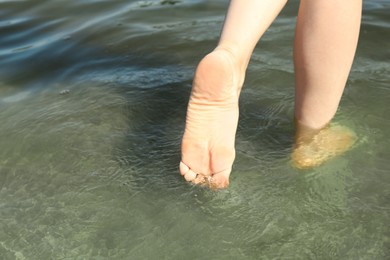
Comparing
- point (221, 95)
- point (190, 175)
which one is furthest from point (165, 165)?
point (221, 95)

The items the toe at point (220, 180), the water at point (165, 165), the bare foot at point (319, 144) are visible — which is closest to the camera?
the water at point (165, 165)

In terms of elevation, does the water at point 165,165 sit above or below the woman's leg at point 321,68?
below

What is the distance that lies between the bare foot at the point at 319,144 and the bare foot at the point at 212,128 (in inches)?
10.7

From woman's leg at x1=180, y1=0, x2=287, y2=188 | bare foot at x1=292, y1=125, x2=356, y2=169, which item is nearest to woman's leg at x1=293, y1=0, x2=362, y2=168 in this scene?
bare foot at x1=292, y1=125, x2=356, y2=169

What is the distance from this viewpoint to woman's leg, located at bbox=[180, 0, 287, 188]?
4.19 ft

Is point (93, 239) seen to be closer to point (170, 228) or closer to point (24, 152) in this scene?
point (170, 228)

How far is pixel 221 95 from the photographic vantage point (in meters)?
1.31

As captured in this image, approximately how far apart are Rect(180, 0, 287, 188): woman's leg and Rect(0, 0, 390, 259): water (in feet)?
0.30

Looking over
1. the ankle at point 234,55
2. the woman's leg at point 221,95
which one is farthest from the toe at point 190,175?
the ankle at point 234,55

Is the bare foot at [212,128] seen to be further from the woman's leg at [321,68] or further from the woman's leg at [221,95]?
the woman's leg at [321,68]

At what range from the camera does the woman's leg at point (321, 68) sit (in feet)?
4.40

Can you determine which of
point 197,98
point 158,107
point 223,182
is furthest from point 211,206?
point 158,107

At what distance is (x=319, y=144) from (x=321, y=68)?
0.26 meters

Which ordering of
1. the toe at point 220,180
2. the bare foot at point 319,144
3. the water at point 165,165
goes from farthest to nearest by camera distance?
1. the bare foot at point 319,144
2. the toe at point 220,180
3. the water at point 165,165
